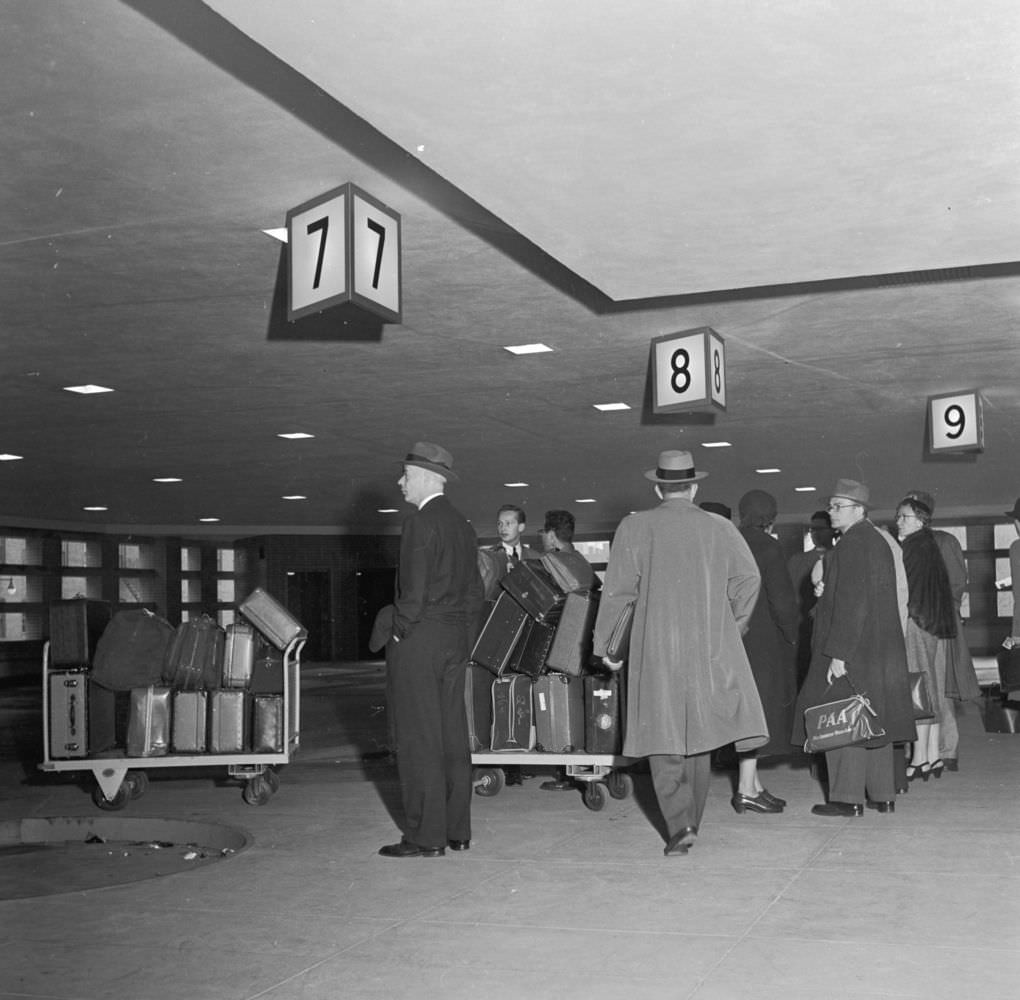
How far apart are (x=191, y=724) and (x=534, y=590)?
7.41 ft

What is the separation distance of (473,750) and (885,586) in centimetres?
257

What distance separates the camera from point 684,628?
5.91m

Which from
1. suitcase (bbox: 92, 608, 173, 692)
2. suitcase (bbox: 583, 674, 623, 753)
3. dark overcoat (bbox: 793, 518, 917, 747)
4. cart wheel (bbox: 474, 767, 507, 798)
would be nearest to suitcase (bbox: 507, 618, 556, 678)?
suitcase (bbox: 583, 674, 623, 753)

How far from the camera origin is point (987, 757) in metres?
9.71

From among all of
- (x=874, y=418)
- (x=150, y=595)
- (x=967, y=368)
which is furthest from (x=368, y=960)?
(x=150, y=595)

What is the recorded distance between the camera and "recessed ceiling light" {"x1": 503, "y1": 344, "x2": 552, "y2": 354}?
33.9 feet

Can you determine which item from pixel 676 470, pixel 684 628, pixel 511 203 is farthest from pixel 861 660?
pixel 511 203

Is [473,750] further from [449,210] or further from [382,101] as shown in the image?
[382,101]

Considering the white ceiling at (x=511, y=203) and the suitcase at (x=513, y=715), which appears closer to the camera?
the white ceiling at (x=511, y=203)

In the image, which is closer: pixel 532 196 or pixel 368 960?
pixel 368 960

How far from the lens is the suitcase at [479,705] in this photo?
8.06m

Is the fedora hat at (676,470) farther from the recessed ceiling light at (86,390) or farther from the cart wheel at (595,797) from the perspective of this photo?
the recessed ceiling light at (86,390)

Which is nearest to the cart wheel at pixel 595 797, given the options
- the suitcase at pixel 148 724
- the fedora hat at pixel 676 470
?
the fedora hat at pixel 676 470

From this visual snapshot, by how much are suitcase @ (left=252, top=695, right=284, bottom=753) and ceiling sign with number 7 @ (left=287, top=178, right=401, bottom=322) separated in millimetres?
2833
